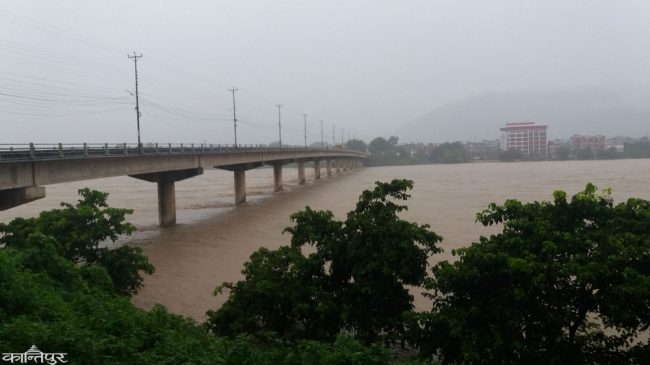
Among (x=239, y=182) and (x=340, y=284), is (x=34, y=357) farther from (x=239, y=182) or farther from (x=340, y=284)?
(x=239, y=182)

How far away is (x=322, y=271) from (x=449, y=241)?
12861 millimetres

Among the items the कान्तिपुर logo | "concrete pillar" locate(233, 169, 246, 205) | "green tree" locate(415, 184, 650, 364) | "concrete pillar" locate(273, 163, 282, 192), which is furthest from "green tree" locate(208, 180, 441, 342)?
"concrete pillar" locate(273, 163, 282, 192)

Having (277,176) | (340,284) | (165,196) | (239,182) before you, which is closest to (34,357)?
(340,284)

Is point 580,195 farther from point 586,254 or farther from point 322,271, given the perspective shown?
point 322,271

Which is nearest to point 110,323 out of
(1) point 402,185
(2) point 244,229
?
(1) point 402,185

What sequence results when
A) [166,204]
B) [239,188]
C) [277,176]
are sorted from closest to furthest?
[166,204], [239,188], [277,176]

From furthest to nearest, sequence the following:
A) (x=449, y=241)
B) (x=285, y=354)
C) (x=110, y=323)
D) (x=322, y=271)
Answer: (x=449, y=241) < (x=322, y=271) < (x=110, y=323) < (x=285, y=354)

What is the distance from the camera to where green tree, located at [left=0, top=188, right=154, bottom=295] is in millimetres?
14109

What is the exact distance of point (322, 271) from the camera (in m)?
10.9

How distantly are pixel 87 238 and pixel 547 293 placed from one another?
11.9 metres

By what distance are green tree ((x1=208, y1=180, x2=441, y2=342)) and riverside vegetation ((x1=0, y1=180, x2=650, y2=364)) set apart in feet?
0.09

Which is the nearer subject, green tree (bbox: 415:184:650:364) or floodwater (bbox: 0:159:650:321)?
green tree (bbox: 415:184:650:364)

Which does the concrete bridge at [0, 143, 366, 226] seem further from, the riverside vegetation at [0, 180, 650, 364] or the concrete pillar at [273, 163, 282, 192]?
the concrete pillar at [273, 163, 282, 192]

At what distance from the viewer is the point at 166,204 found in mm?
32125
